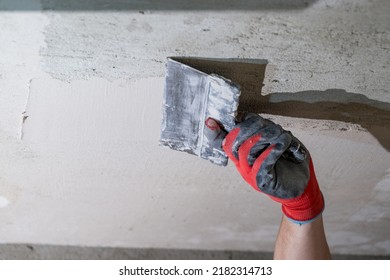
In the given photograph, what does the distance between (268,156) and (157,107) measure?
0.39 metres

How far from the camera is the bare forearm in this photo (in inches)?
63.9

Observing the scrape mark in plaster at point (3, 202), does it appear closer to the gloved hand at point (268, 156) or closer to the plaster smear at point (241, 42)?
the plaster smear at point (241, 42)

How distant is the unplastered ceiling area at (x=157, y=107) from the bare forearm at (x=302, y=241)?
0.94 feet

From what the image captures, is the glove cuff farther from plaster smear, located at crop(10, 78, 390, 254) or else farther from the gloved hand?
plaster smear, located at crop(10, 78, 390, 254)

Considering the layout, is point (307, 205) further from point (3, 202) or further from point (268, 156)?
point (3, 202)

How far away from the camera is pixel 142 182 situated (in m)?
1.88

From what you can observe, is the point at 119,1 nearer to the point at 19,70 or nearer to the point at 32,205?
the point at 19,70

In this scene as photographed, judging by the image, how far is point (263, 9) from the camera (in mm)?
1089

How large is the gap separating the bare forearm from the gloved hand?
0.73 feet

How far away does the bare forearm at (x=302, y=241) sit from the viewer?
1.62 metres

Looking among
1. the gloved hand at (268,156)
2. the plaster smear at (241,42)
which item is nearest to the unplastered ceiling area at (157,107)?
the plaster smear at (241,42)

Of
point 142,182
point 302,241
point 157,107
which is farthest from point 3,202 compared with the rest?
point 302,241

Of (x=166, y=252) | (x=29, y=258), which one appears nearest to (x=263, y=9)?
(x=166, y=252)

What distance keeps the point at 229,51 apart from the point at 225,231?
1458mm
